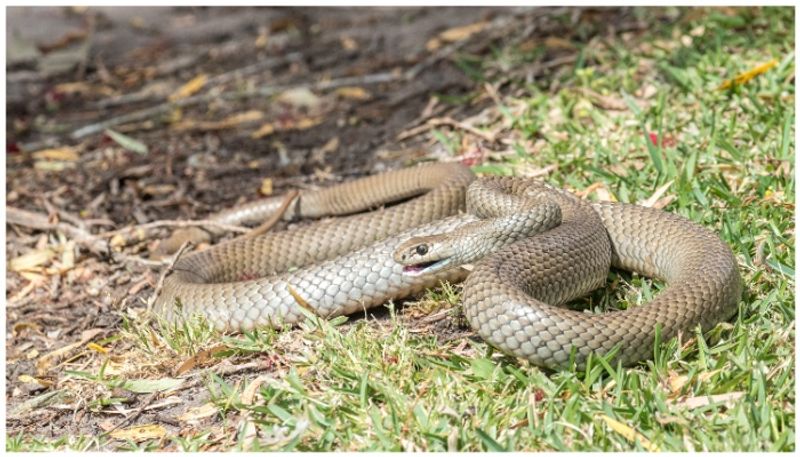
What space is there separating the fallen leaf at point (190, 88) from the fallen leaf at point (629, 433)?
291 inches

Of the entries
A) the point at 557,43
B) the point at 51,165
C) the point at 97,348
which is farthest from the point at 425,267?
the point at 51,165

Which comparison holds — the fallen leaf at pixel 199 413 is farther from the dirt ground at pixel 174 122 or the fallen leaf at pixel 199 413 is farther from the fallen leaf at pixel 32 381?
the fallen leaf at pixel 32 381

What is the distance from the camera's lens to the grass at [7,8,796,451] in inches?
164

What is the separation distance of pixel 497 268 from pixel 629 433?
3.65 ft

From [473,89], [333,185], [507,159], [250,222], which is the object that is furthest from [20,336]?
[473,89]

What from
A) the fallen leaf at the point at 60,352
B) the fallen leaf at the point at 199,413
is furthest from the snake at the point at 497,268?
the fallen leaf at the point at 199,413

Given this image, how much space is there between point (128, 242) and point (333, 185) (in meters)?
1.56

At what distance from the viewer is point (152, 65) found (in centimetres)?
1176

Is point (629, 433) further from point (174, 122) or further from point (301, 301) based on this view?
point (174, 122)

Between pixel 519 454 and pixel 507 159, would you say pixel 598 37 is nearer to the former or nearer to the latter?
pixel 507 159

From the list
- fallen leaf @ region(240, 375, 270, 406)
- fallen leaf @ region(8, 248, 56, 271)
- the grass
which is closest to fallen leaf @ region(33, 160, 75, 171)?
fallen leaf @ region(8, 248, 56, 271)

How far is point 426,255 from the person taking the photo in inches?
215

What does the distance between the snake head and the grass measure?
172mm

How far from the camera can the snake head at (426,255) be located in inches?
214
